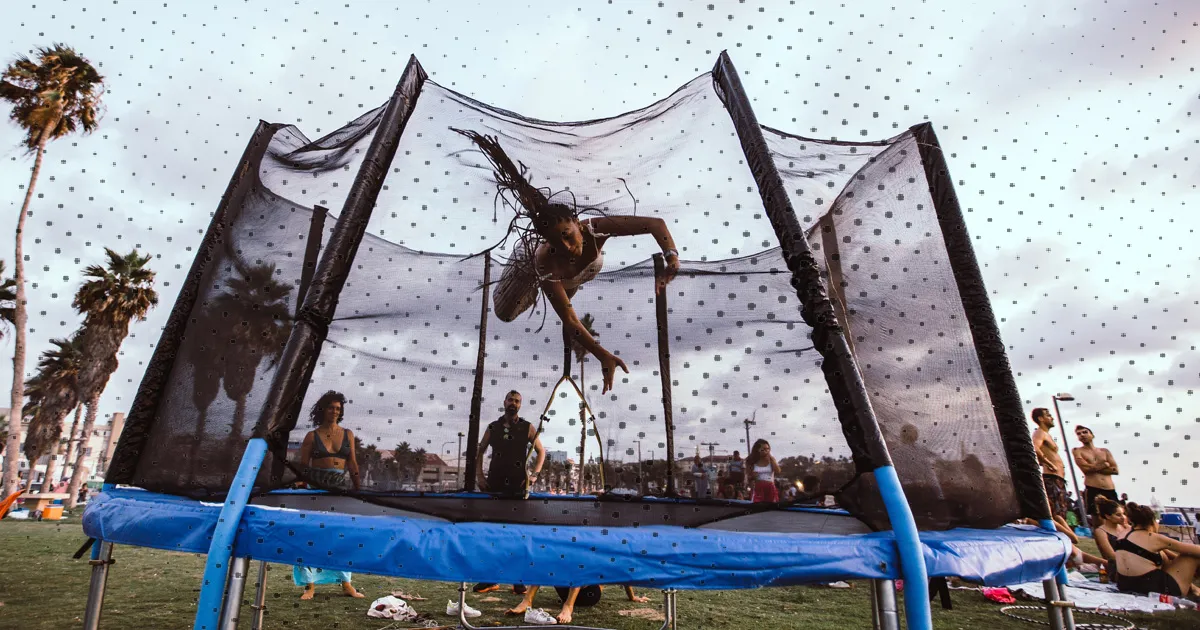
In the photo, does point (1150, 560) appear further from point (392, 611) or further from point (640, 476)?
point (392, 611)

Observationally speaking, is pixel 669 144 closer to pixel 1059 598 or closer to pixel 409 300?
pixel 409 300

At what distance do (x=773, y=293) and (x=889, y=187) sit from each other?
628 millimetres

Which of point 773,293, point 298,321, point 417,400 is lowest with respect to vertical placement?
point 417,400

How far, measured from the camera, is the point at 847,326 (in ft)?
6.51

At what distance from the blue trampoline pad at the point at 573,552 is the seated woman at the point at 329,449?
0.32 m

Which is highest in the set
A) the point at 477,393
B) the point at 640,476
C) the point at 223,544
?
the point at 477,393

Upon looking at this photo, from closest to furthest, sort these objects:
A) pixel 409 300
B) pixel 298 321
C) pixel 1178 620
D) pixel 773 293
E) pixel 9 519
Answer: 1. pixel 298 321
2. pixel 773 293
3. pixel 409 300
4. pixel 1178 620
5. pixel 9 519

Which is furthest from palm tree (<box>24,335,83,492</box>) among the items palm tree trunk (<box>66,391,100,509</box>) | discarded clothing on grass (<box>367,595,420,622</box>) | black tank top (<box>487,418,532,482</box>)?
black tank top (<box>487,418,532,482</box>)

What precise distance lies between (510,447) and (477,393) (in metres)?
0.23

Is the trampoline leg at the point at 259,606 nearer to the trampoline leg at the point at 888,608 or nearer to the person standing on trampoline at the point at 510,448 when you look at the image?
the person standing on trampoline at the point at 510,448

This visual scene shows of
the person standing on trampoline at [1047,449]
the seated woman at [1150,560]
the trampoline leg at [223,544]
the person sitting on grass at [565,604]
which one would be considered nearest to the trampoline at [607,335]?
the trampoline leg at [223,544]

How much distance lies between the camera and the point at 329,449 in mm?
1750

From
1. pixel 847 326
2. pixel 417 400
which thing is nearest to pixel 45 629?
pixel 417 400

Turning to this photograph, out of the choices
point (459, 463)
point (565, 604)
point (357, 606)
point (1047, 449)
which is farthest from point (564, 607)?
point (1047, 449)
